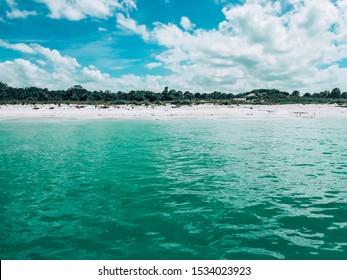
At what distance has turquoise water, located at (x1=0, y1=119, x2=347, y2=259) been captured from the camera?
724 centimetres

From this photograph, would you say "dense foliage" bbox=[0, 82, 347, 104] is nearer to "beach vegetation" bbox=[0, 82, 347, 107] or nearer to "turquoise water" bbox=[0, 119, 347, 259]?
"beach vegetation" bbox=[0, 82, 347, 107]

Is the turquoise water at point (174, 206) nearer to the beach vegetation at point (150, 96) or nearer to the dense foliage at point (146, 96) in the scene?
the beach vegetation at point (150, 96)

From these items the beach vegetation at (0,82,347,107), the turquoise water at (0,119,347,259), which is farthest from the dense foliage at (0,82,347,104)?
the turquoise water at (0,119,347,259)

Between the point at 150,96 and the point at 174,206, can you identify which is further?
the point at 150,96

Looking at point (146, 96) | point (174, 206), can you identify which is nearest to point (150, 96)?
point (146, 96)

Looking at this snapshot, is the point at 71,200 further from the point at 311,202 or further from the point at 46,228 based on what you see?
the point at 311,202

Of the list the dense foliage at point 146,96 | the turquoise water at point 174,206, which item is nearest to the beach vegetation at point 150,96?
the dense foliage at point 146,96

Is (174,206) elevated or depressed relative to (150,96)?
depressed

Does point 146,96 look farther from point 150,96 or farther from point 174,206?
point 174,206

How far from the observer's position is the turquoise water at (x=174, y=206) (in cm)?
724

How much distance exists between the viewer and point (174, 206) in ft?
32.9

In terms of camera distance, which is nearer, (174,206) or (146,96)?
(174,206)
